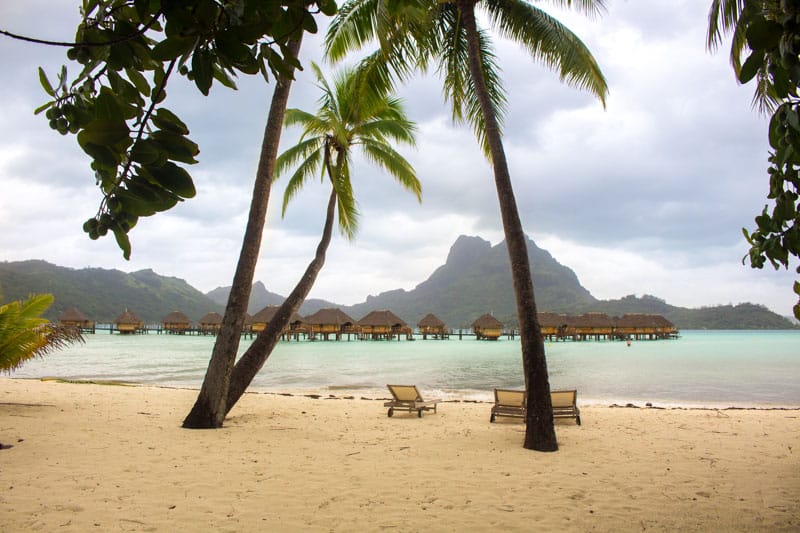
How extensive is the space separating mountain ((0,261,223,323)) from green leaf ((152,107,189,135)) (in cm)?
7758

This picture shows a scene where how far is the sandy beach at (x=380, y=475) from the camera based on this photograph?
3355mm

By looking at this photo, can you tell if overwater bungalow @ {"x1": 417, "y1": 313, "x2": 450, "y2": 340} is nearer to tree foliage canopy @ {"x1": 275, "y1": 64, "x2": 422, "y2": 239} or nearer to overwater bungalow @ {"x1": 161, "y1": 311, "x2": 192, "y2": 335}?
overwater bungalow @ {"x1": 161, "y1": 311, "x2": 192, "y2": 335}

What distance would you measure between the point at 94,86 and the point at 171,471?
Answer: 430cm

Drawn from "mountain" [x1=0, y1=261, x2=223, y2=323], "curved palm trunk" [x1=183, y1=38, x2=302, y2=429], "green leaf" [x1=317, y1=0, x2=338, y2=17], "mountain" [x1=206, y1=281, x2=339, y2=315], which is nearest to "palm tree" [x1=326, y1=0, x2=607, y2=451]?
"curved palm trunk" [x1=183, y1=38, x2=302, y2=429]

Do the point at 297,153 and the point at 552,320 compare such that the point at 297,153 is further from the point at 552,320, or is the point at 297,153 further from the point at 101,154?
the point at 552,320

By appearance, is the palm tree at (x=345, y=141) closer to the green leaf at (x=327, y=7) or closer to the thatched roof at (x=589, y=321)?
the green leaf at (x=327, y=7)

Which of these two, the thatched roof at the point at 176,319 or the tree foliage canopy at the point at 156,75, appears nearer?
the tree foliage canopy at the point at 156,75

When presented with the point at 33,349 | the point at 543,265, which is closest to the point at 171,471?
the point at 33,349

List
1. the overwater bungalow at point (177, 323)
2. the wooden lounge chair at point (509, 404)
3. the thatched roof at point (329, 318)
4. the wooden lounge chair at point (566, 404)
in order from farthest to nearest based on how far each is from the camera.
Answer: the overwater bungalow at point (177, 323), the thatched roof at point (329, 318), the wooden lounge chair at point (509, 404), the wooden lounge chair at point (566, 404)

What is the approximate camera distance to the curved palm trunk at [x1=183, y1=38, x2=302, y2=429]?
636 centimetres

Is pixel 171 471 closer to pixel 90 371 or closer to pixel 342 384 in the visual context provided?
pixel 342 384

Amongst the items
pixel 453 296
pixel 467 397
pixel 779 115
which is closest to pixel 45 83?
pixel 779 115

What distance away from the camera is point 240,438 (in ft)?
19.6

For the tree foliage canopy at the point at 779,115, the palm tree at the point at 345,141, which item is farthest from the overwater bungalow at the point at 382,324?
the tree foliage canopy at the point at 779,115
